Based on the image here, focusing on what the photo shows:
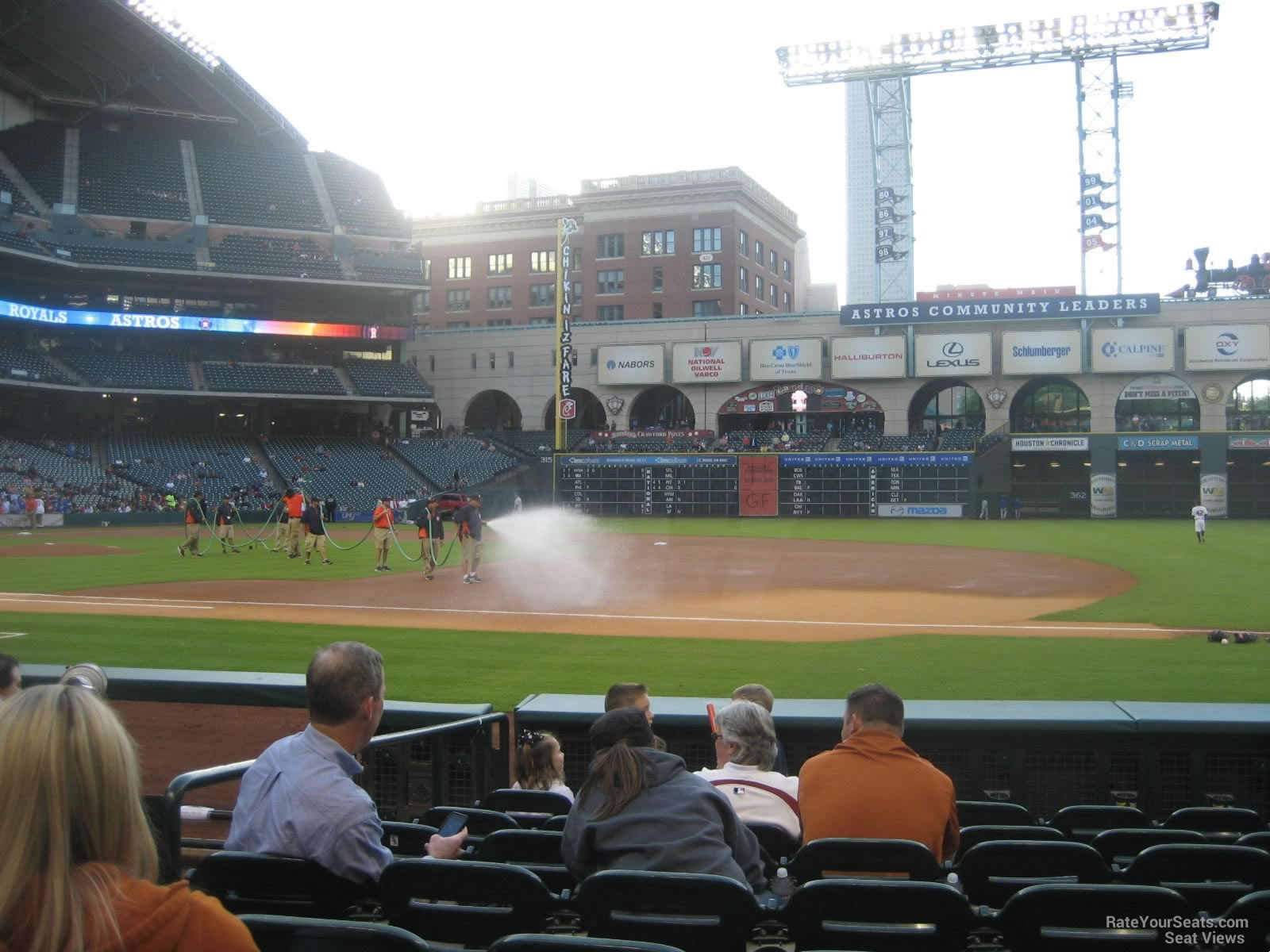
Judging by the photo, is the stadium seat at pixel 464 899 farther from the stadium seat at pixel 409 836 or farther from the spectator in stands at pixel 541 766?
the spectator in stands at pixel 541 766

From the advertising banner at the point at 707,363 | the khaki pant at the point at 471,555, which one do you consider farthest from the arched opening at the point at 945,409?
the khaki pant at the point at 471,555

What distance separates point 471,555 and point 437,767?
20159 mm

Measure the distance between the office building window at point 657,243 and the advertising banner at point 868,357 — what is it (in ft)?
80.9

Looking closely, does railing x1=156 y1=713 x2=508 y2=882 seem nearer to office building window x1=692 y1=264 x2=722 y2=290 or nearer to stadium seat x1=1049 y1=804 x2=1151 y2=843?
stadium seat x1=1049 y1=804 x2=1151 y2=843

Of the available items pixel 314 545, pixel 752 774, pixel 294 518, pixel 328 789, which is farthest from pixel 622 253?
pixel 328 789

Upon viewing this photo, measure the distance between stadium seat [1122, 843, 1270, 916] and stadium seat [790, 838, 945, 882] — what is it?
0.83m

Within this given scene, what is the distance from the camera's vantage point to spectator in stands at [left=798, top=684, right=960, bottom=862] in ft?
16.1

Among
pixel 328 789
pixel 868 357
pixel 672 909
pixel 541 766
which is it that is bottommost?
pixel 541 766

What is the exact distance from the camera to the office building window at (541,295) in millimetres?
91062

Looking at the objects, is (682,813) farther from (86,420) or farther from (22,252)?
(86,420)

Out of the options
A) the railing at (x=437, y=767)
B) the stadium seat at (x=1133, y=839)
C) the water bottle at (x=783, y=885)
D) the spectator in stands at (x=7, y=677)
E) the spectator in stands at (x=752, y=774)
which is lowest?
the railing at (x=437, y=767)

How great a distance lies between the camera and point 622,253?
3457 inches

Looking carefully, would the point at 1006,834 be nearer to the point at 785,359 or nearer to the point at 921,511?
Answer: the point at 921,511

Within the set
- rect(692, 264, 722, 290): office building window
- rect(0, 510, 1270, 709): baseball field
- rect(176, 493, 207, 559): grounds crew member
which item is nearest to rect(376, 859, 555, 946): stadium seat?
rect(0, 510, 1270, 709): baseball field
